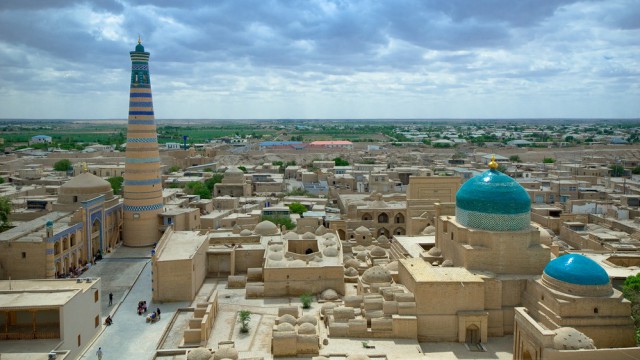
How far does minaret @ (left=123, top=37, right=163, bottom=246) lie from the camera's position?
30.0 m

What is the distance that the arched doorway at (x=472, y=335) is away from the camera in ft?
58.6

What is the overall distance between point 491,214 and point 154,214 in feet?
63.4

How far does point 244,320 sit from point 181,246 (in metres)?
6.87

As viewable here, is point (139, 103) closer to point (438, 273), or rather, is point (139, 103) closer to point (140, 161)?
point (140, 161)

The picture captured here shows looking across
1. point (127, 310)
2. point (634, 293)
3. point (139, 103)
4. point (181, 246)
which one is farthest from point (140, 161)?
point (634, 293)

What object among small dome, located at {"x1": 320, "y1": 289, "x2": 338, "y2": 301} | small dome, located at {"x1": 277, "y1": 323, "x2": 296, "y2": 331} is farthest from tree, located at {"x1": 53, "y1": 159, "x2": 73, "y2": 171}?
small dome, located at {"x1": 277, "y1": 323, "x2": 296, "y2": 331}

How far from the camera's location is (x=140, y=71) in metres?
29.9

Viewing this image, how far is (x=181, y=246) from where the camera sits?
24.1m

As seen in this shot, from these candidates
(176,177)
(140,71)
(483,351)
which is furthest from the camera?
(176,177)

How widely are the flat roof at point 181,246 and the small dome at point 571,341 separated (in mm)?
13873

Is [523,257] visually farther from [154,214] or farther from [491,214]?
[154,214]

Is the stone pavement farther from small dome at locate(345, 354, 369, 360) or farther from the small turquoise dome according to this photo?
the small turquoise dome

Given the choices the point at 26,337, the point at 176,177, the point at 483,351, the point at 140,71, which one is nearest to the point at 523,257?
the point at 483,351

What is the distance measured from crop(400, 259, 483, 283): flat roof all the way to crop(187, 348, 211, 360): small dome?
23.8 feet
